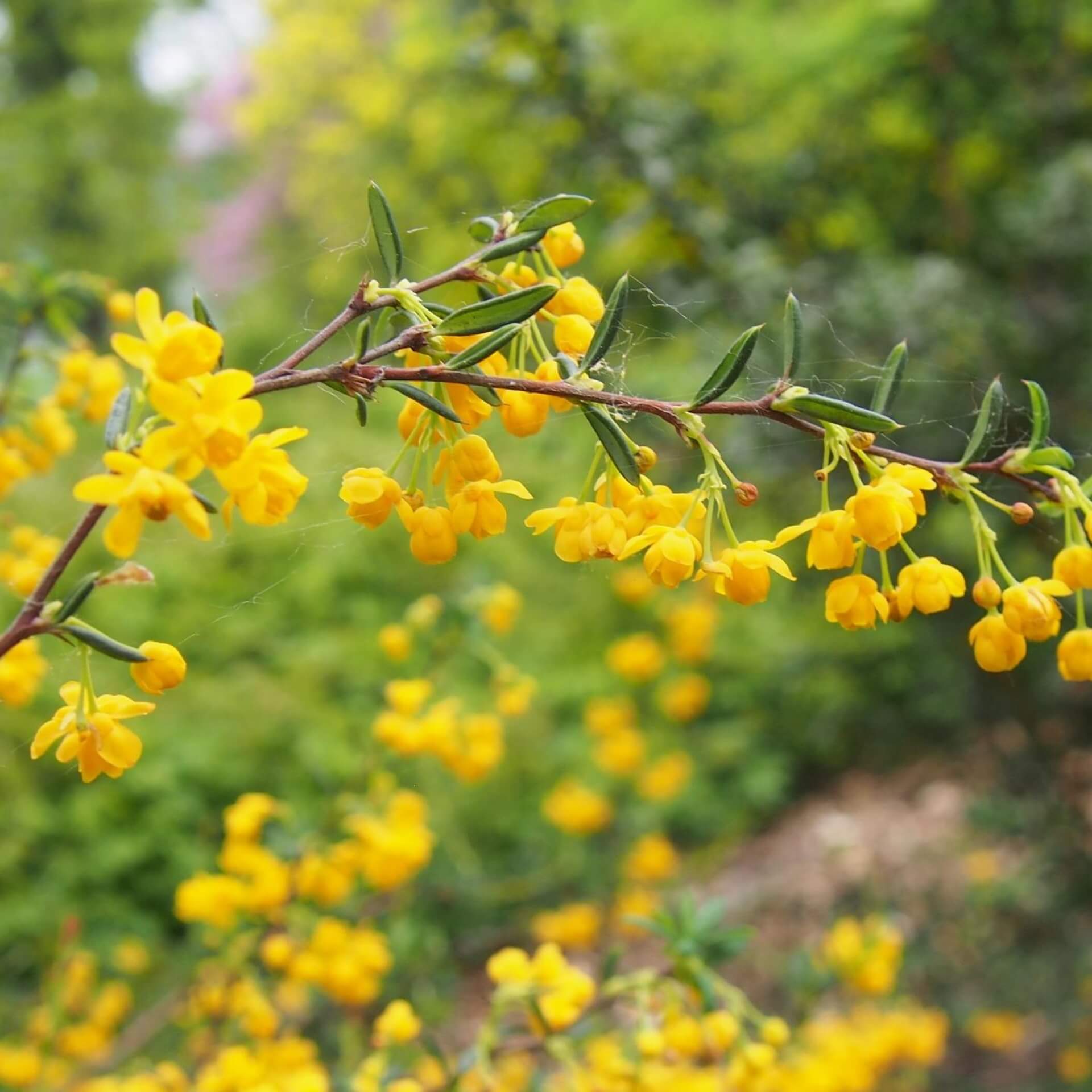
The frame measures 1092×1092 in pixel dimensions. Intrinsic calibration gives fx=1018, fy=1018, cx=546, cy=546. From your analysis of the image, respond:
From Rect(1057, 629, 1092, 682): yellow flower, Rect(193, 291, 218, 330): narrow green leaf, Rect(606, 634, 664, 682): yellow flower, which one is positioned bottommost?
Rect(606, 634, 664, 682): yellow flower

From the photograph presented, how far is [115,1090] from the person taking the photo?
46.3 inches

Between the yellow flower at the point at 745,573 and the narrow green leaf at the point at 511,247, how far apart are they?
23 centimetres

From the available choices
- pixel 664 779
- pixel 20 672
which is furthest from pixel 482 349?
pixel 664 779

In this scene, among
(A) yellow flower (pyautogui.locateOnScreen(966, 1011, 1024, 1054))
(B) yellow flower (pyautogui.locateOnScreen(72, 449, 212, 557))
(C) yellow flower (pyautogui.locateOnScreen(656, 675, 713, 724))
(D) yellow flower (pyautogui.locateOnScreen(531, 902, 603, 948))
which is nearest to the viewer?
(B) yellow flower (pyautogui.locateOnScreen(72, 449, 212, 557))

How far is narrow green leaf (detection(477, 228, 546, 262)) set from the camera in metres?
0.63

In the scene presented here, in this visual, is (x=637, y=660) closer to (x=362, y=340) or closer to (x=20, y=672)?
(x=20, y=672)

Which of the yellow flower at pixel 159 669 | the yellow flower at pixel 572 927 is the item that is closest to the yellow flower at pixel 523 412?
the yellow flower at pixel 159 669

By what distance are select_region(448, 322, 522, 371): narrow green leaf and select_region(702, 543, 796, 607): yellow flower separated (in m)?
0.19

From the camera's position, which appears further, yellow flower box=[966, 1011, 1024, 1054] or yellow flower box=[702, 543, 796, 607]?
yellow flower box=[966, 1011, 1024, 1054]

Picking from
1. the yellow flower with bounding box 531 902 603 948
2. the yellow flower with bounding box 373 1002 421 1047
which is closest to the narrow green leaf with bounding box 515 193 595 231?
the yellow flower with bounding box 373 1002 421 1047

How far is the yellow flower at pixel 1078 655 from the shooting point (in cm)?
68

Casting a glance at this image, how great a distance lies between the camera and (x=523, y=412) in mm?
635

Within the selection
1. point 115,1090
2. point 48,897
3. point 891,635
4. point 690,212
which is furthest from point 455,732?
point 891,635

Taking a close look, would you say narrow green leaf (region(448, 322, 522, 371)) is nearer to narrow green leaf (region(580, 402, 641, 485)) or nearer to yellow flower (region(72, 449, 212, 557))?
narrow green leaf (region(580, 402, 641, 485))
